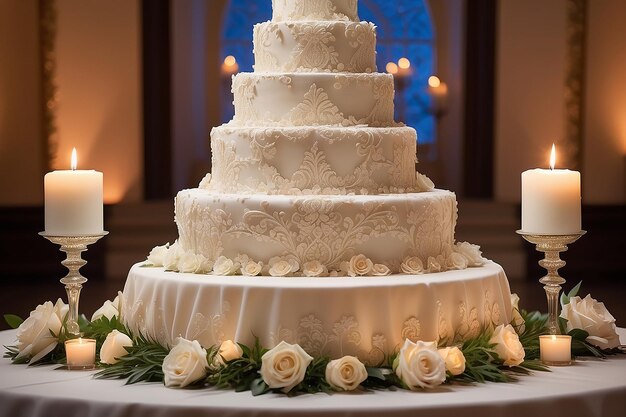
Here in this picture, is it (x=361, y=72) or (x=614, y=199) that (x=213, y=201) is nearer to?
(x=361, y=72)

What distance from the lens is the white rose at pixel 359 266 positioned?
5328mm

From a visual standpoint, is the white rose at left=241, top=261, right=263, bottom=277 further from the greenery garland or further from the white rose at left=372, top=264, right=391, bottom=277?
the white rose at left=372, top=264, right=391, bottom=277

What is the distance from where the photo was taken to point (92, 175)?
5566 mm

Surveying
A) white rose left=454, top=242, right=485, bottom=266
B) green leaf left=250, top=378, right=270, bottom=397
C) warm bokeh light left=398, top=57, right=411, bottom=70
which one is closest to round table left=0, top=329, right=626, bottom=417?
green leaf left=250, top=378, right=270, bottom=397

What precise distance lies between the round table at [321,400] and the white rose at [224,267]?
663 mm

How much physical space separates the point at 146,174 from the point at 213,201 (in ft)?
25.4

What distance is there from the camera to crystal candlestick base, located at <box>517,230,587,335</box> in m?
5.53

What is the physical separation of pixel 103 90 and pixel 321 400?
28.9 ft

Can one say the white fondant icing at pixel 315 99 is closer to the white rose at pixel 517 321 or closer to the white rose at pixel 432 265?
the white rose at pixel 432 265

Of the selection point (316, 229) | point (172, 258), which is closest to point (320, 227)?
point (316, 229)

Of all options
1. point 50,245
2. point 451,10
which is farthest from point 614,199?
point 50,245

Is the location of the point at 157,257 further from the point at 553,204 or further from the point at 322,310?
the point at 553,204

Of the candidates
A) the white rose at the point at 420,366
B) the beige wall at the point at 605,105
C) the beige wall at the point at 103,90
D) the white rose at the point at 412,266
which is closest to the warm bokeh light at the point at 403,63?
the beige wall at the point at 605,105

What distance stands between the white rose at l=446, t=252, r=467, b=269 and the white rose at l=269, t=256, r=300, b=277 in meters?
0.87
